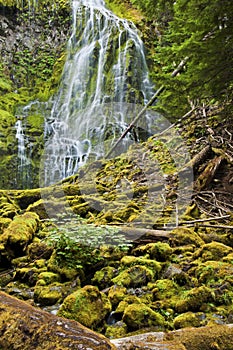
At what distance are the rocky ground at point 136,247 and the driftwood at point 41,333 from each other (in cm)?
80

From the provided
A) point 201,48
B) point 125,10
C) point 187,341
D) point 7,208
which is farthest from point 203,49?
point 125,10

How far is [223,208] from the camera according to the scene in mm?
5047

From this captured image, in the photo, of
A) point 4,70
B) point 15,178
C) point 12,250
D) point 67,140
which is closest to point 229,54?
point 12,250

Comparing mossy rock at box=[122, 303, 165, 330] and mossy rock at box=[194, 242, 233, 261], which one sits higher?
mossy rock at box=[194, 242, 233, 261]

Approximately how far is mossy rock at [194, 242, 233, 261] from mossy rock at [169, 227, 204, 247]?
1.01ft

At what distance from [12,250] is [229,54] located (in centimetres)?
398

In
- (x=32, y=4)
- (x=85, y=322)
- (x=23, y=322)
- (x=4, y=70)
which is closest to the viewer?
(x=23, y=322)

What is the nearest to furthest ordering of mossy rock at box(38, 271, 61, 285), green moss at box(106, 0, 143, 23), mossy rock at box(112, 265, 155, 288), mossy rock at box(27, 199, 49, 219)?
mossy rock at box(112, 265, 155, 288), mossy rock at box(38, 271, 61, 285), mossy rock at box(27, 199, 49, 219), green moss at box(106, 0, 143, 23)

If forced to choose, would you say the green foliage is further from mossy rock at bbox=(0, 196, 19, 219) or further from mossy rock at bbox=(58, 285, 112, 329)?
mossy rock at bbox=(0, 196, 19, 219)

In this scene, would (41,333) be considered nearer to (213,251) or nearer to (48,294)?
(48,294)

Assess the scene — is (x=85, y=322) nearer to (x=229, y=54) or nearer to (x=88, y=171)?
(x=229, y=54)

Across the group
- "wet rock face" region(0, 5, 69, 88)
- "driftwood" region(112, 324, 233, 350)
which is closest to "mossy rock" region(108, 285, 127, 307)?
"driftwood" region(112, 324, 233, 350)

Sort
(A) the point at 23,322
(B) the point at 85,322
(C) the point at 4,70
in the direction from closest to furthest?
(A) the point at 23,322, (B) the point at 85,322, (C) the point at 4,70

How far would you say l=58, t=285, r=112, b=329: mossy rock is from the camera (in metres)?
2.50
